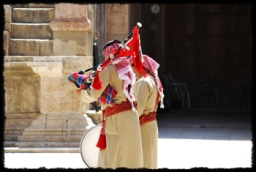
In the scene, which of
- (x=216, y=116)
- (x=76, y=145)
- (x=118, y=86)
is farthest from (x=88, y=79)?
(x=216, y=116)

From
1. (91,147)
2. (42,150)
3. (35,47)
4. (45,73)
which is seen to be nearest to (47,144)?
(42,150)

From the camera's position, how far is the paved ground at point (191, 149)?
410 inches

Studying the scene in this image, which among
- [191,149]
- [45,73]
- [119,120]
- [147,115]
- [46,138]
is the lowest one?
[191,149]

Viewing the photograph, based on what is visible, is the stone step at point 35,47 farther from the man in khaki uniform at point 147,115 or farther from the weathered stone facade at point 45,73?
the man in khaki uniform at point 147,115

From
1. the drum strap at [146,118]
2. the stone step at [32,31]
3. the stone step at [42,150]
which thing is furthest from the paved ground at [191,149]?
the drum strap at [146,118]

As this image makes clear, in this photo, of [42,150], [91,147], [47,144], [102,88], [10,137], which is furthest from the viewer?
[10,137]

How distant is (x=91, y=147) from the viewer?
825 centimetres

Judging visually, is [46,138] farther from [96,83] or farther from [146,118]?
[96,83]

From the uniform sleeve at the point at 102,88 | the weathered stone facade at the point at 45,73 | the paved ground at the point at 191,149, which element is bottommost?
the paved ground at the point at 191,149

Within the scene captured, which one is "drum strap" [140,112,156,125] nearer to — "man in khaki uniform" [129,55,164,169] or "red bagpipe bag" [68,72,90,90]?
"man in khaki uniform" [129,55,164,169]

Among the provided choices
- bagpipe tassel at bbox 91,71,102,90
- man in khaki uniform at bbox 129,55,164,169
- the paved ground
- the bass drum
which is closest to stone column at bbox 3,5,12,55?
the paved ground

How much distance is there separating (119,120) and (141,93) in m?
0.62

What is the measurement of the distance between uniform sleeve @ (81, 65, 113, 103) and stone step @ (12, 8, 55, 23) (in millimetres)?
5011

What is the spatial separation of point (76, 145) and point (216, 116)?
6951 mm
